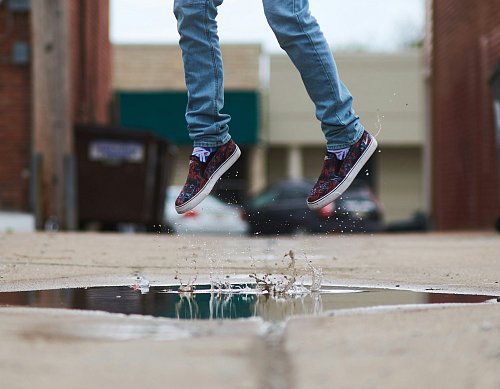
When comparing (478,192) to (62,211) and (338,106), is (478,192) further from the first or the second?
(338,106)

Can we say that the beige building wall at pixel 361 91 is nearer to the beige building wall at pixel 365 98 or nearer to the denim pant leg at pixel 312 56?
the beige building wall at pixel 365 98

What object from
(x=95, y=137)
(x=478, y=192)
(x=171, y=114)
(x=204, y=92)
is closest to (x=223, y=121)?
(x=204, y=92)

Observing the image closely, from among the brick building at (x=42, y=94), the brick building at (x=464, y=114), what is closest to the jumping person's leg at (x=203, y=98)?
the brick building at (x=42, y=94)

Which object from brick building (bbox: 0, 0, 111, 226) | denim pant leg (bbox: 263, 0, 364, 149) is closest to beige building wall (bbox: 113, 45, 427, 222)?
brick building (bbox: 0, 0, 111, 226)

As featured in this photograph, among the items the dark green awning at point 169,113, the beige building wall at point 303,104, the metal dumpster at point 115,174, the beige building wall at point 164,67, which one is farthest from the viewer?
the beige building wall at point 303,104

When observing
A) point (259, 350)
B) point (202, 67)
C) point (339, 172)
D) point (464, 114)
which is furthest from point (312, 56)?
point (464, 114)

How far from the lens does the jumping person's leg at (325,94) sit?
368 centimetres

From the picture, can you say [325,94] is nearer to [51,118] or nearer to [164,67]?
[51,118]

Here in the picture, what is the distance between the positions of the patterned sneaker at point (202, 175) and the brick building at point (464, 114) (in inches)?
347

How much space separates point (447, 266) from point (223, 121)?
1.54 m

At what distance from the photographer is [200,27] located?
3.73m

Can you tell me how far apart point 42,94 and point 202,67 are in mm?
7343

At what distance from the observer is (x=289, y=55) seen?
3738 mm

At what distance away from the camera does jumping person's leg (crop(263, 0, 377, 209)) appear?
3.68 meters
